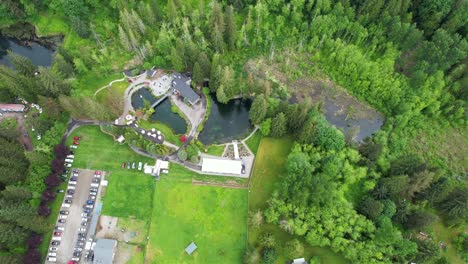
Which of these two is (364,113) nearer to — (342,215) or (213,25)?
(342,215)

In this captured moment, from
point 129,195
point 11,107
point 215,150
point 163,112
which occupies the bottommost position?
point 129,195

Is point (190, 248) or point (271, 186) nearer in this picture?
point (190, 248)

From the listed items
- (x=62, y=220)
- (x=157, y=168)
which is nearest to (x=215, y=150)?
(x=157, y=168)

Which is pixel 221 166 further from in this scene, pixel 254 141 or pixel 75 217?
pixel 75 217

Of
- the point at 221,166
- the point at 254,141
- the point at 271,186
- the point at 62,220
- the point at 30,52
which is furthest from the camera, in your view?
the point at 30,52

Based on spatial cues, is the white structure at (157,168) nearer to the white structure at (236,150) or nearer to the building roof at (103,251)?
the white structure at (236,150)

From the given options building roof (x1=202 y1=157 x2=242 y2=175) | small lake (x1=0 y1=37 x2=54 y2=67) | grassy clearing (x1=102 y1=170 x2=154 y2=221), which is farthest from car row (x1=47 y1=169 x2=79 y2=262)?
small lake (x1=0 y1=37 x2=54 y2=67)

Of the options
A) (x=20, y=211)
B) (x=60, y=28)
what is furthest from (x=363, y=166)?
(x=60, y=28)
